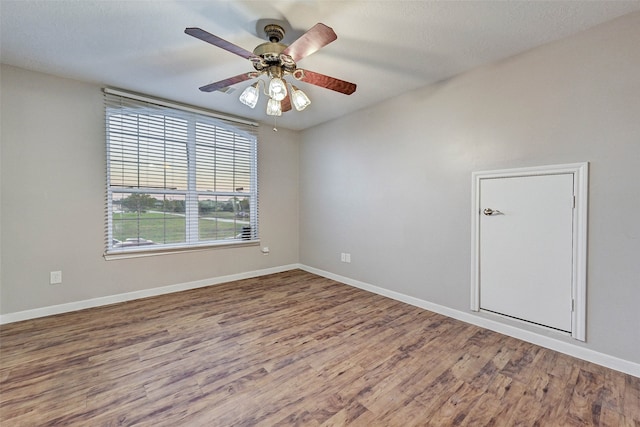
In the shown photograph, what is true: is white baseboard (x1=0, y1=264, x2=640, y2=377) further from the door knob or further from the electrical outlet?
the door knob

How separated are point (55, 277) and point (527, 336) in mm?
4536

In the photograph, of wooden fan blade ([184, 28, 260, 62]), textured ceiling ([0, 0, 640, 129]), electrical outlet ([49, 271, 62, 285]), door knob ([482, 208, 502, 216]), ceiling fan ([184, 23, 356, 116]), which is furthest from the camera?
electrical outlet ([49, 271, 62, 285])

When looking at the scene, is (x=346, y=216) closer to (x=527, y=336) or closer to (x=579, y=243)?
(x=527, y=336)

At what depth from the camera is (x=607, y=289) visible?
1.89 meters

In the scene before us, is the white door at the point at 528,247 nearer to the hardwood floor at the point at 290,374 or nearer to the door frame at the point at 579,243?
the door frame at the point at 579,243

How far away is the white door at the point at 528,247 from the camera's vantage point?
2.07 meters

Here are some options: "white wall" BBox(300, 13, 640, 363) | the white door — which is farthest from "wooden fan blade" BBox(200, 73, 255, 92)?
the white door

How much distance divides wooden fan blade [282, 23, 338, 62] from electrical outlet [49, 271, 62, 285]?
10.4 feet

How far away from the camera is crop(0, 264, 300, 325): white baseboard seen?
2.57 metres

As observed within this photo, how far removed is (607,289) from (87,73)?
16.0ft

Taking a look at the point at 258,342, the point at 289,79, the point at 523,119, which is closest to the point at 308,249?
the point at 258,342

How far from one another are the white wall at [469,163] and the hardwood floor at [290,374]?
0.54m

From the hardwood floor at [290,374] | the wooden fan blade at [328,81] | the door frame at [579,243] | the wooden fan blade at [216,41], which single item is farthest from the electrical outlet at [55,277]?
the door frame at [579,243]

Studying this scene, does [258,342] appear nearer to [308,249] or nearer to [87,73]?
[308,249]
